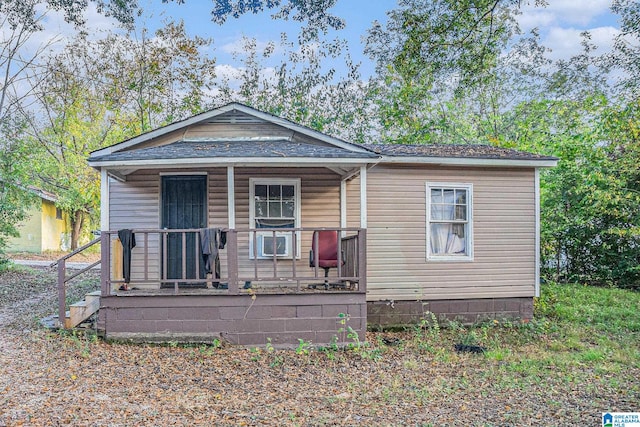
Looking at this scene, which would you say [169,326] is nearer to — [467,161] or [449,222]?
[449,222]

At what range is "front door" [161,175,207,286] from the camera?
915 cm

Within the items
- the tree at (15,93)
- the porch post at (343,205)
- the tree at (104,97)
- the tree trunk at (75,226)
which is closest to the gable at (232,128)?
the porch post at (343,205)

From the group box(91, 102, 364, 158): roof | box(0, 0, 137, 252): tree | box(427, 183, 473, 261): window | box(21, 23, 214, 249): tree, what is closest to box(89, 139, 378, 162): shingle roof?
box(91, 102, 364, 158): roof

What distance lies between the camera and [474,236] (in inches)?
379

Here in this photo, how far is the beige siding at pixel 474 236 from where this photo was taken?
9.33m

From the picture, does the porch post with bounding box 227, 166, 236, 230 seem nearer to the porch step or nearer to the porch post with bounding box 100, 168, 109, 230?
the porch post with bounding box 100, 168, 109, 230

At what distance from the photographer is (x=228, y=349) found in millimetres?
7418

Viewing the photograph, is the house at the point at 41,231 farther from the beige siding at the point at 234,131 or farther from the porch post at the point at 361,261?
the porch post at the point at 361,261

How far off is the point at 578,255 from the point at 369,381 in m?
10.6

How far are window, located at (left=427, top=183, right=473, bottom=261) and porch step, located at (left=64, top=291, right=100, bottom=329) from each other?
19.0 ft

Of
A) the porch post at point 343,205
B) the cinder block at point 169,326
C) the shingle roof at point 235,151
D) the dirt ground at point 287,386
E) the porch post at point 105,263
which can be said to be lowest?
the dirt ground at point 287,386

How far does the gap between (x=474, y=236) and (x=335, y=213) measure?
2669mm

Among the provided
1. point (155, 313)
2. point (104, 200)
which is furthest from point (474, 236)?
point (104, 200)

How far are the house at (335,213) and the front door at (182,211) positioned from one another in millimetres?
18
